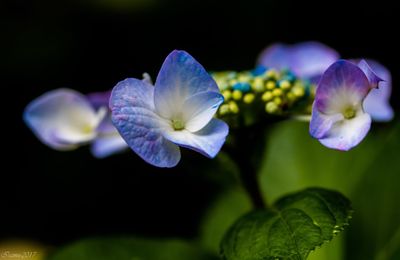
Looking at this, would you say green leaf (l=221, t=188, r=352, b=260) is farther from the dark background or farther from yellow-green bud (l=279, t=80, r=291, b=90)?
the dark background

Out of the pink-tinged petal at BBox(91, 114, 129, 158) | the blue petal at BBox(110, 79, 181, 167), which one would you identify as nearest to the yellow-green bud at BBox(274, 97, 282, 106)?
the blue petal at BBox(110, 79, 181, 167)

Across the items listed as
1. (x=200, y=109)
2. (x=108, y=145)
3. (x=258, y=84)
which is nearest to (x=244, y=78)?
(x=258, y=84)

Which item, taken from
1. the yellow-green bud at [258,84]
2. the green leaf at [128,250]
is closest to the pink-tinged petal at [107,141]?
the green leaf at [128,250]

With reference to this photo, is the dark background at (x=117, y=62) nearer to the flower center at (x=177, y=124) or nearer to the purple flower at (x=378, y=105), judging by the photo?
the purple flower at (x=378, y=105)

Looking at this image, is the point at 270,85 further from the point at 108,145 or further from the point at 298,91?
the point at 108,145

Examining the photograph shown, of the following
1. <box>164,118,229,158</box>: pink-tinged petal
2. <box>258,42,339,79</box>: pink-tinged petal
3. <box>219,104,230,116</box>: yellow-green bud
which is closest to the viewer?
<box>164,118,229,158</box>: pink-tinged petal

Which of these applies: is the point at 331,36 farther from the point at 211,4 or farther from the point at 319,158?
the point at 319,158
